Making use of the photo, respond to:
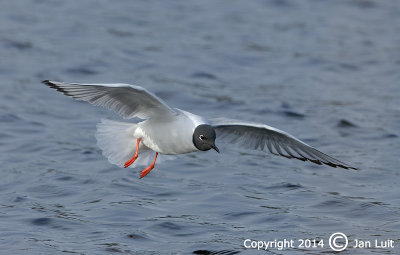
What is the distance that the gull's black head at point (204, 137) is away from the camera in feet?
29.8

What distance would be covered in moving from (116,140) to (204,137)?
1493 mm

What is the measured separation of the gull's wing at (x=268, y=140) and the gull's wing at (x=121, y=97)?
714mm

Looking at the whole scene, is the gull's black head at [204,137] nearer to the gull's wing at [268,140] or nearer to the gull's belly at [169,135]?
the gull's belly at [169,135]

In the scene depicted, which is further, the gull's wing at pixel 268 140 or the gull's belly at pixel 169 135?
the gull's wing at pixel 268 140

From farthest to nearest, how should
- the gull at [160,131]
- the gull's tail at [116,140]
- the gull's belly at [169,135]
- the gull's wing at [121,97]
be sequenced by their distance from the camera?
1. the gull's tail at [116,140]
2. the gull's belly at [169,135]
3. the gull at [160,131]
4. the gull's wing at [121,97]

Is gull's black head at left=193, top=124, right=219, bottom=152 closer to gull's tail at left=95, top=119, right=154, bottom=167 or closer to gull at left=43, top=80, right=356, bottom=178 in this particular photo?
gull at left=43, top=80, right=356, bottom=178

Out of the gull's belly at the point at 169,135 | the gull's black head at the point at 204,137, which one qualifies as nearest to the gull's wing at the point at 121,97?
the gull's belly at the point at 169,135

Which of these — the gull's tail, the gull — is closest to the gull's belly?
the gull

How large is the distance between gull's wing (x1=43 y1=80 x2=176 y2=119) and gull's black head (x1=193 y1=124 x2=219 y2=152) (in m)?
0.48

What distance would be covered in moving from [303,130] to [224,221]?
4293 millimetres

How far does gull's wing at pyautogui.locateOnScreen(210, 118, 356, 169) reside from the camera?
31.8 feet

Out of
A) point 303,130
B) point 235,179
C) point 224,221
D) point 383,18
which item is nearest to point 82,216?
point 224,221

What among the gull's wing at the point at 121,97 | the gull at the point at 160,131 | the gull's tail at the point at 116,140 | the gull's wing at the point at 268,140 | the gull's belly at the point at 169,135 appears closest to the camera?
the gull's wing at the point at 121,97

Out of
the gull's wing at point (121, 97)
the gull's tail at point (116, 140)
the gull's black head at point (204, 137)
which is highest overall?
the gull's wing at point (121, 97)
